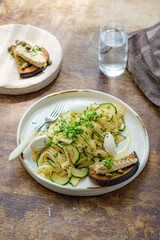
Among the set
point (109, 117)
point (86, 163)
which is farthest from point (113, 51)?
point (86, 163)

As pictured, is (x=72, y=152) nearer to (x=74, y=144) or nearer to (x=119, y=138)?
(x=74, y=144)

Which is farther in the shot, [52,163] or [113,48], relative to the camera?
[113,48]

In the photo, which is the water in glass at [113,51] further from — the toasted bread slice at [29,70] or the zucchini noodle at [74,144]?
the zucchini noodle at [74,144]

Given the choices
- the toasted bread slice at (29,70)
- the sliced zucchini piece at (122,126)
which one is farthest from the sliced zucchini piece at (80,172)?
the toasted bread slice at (29,70)

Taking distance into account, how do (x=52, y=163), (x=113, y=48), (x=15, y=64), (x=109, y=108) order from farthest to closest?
(x=15, y=64), (x=113, y=48), (x=109, y=108), (x=52, y=163)

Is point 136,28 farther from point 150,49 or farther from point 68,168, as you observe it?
point 68,168

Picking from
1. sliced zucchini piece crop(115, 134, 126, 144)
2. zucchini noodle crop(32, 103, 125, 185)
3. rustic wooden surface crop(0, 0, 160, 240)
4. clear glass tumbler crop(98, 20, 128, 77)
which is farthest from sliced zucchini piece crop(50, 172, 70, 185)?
clear glass tumbler crop(98, 20, 128, 77)
